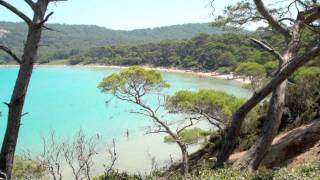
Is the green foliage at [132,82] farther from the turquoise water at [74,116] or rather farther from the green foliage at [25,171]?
the turquoise water at [74,116]

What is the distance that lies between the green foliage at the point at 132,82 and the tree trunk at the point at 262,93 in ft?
25.0

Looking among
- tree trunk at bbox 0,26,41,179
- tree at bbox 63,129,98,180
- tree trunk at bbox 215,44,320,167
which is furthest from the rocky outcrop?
tree trunk at bbox 0,26,41,179

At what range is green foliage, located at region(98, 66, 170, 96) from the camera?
15.1 meters

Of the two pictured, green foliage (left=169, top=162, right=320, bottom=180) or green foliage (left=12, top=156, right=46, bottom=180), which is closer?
green foliage (left=169, top=162, right=320, bottom=180)

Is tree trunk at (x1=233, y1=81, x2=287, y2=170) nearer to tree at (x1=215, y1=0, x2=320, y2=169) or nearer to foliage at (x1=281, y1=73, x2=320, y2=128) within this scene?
tree at (x1=215, y1=0, x2=320, y2=169)

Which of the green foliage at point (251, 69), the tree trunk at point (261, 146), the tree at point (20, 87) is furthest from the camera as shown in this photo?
the green foliage at point (251, 69)

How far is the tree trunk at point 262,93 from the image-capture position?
6418 mm

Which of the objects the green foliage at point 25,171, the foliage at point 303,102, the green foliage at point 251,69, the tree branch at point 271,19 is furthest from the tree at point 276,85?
the green foliage at point 251,69

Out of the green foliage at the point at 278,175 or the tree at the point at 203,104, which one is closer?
the green foliage at the point at 278,175

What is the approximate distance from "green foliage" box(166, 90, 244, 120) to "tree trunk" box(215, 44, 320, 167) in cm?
801

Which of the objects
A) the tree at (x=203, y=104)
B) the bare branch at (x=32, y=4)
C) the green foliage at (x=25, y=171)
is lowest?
the green foliage at (x=25, y=171)

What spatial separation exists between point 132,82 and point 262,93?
8638 millimetres

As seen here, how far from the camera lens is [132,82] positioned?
49.7ft

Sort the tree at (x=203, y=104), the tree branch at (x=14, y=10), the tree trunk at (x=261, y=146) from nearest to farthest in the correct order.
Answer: the tree branch at (x=14, y=10)
the tree trunk at (x=261, y=146)
the tree at (x=203, y=104)
